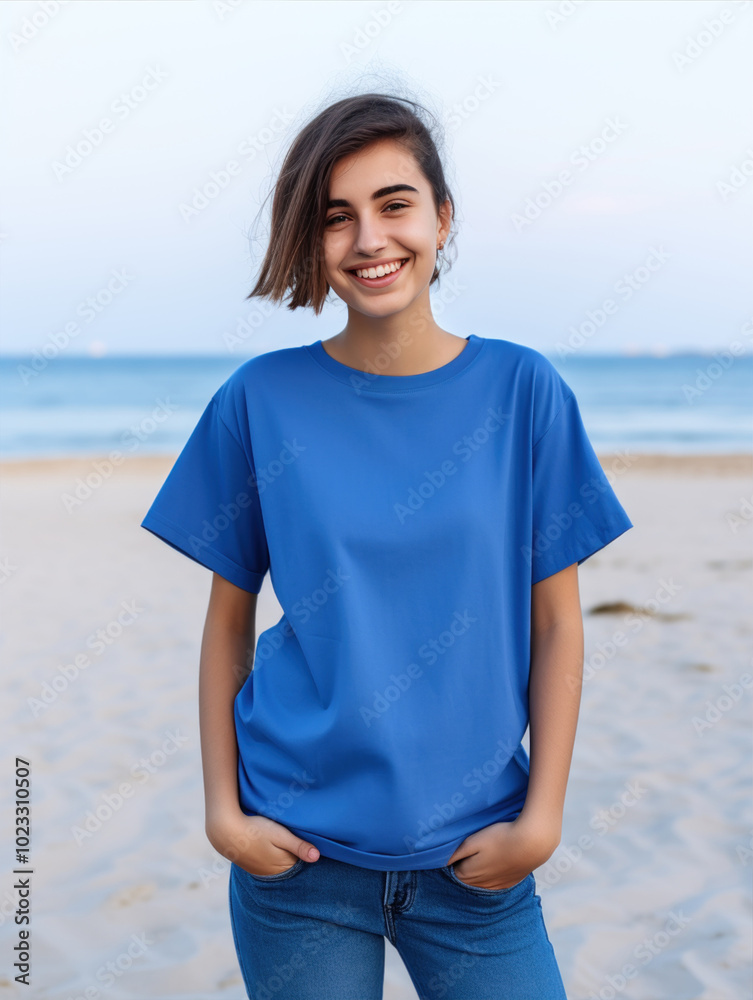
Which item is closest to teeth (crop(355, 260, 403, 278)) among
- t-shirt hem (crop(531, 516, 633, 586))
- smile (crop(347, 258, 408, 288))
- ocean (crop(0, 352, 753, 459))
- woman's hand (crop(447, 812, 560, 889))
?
smile (crop(347, 258, 408, 288))

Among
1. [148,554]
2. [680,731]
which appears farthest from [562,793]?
[148,554]

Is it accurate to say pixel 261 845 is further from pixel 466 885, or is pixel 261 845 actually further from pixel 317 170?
pixel 317 170

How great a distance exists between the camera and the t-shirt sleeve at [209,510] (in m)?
1.70

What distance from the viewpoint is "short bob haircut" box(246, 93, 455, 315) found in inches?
61.8

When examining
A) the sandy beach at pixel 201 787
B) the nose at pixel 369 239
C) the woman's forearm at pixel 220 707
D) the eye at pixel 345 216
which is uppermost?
the eye at pixel 345 216

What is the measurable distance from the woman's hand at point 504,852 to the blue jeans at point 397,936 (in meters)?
0.02

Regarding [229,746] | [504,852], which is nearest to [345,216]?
[229,746]

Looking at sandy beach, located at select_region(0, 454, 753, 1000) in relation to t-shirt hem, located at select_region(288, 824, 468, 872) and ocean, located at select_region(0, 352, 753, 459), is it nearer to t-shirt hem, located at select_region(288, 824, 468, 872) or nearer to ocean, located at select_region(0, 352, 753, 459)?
t-shirt hem, located at select_region(288, 824, 468, 872)

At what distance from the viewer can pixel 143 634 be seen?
580cm

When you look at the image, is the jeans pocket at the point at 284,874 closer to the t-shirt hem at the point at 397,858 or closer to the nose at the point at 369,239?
the t-shirt hem at the point at 397,858

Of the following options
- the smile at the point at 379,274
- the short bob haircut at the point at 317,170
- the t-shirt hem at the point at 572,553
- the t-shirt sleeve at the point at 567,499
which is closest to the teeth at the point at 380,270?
the smile at the point at 379,274

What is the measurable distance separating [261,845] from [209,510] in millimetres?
573

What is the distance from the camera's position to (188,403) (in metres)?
28.0

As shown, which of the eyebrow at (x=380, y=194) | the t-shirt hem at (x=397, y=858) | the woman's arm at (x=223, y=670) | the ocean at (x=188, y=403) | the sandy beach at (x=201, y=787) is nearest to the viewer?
the t-shirt hem at (x=397, y=858)
